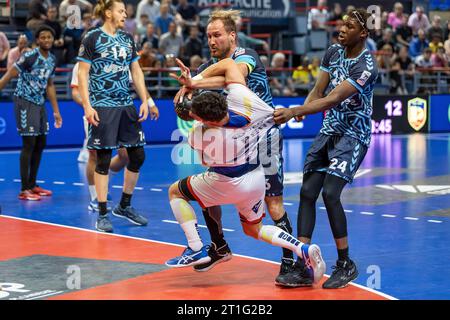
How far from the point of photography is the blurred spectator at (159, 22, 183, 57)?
2098cm

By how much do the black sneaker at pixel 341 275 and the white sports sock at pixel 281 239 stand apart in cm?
34

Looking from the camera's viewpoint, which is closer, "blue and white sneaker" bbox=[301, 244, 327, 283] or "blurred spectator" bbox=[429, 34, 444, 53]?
"blue and white sneaker" bbox=[301, 244, 327, 283]

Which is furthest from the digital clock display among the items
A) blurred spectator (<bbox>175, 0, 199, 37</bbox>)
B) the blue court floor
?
blurred spectator (<bbox>175, 0, 199, 37</bbox>)

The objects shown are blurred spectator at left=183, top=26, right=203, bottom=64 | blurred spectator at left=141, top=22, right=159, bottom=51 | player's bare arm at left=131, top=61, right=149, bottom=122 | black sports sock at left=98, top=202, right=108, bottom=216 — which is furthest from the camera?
blurred spectator at left=183, top=26, right=203, bottom=64

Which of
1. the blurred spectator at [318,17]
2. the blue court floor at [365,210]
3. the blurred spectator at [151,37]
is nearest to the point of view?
the blue court floor at [365,210]

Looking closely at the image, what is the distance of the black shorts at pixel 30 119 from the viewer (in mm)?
11492

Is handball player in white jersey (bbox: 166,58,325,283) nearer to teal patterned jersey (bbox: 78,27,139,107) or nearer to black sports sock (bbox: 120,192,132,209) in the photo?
teal patterned jersey (bbox: 78,27,139,107)

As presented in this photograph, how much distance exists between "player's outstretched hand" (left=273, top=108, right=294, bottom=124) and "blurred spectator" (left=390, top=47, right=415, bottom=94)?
18.0m

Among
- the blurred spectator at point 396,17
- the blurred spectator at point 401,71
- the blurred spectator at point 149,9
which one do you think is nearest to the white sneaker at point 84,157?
the blurred spectator at point 149,9

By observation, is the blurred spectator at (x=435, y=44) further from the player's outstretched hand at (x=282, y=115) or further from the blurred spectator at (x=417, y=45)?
the player's outstretched hand at (x=282, y=115)

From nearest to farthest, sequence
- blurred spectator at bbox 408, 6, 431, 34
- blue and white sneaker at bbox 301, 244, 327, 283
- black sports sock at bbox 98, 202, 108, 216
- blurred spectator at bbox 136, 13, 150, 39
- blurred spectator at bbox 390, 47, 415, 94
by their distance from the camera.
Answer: blue and white sneaker at bbox 301, 244, 327, 283 → black sports sock at bbox 98, 202, 108, 216 → blurred spectator at bbox 136, 13, 150, 39 → blurred spectator at bbox 390, 47, 415, 94 → blurred spectator at bbox 408, 6, 431, 34

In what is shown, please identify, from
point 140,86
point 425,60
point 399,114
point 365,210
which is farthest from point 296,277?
point 425,60

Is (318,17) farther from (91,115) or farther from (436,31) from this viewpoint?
(91,115)

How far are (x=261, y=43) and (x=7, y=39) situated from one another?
6.66 meters
